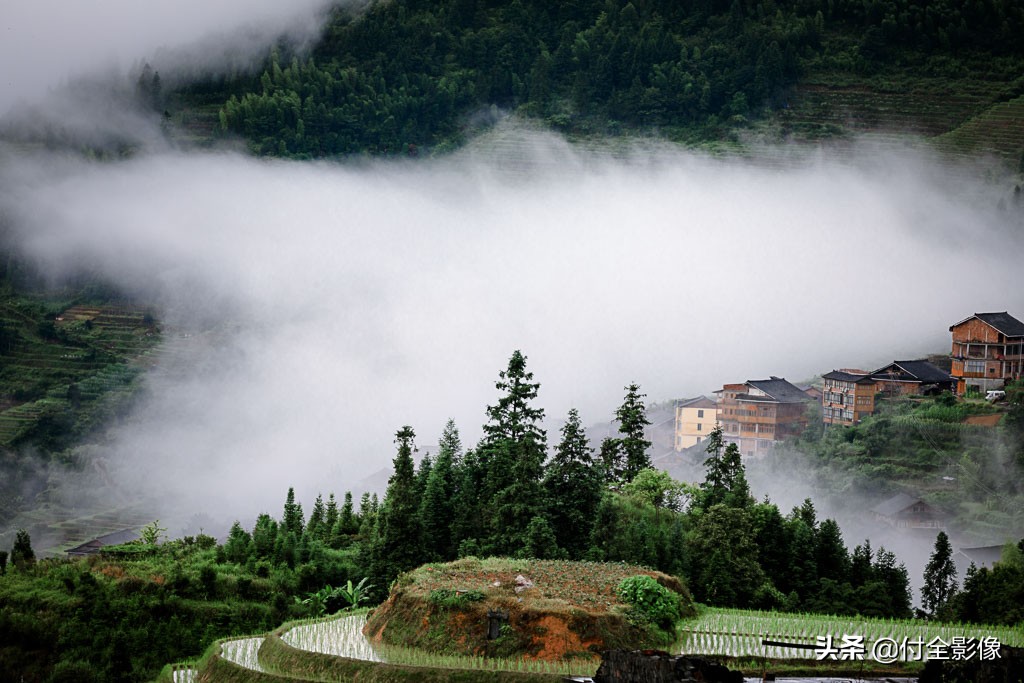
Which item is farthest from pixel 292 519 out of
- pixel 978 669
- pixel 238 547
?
pixel 978 669

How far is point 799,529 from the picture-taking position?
41.6m

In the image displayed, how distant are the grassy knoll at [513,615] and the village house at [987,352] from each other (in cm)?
4582

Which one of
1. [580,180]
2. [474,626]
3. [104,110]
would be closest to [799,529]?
[474,626]

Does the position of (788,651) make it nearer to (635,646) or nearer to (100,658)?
(635,646)

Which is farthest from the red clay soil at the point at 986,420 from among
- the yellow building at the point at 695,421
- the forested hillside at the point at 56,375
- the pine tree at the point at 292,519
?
the forested hillside at the point at 56,375

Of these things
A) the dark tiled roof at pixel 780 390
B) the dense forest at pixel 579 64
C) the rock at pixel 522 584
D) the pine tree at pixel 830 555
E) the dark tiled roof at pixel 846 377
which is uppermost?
the dense forest at pixel 579 64

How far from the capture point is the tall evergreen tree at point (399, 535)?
1518 inches

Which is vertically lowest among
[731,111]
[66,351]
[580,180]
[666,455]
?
[666,455]

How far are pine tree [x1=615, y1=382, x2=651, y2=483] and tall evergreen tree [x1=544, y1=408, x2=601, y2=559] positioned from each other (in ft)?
35.9

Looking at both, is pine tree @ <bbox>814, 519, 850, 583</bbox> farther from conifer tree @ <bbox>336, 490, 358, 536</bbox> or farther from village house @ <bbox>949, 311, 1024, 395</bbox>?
village house @ <bbox>949, 311, 1024, 395</bbox>

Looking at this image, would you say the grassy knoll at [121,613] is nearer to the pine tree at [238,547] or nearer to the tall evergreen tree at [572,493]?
the pine tree at [238,547]

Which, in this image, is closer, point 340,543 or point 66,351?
point 340,543

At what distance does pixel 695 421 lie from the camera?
74.8m

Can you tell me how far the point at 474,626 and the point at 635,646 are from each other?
3.69 m
